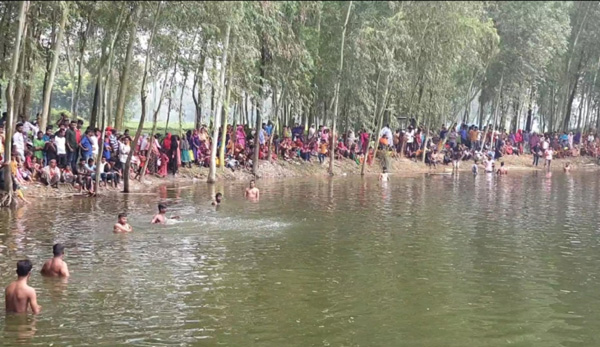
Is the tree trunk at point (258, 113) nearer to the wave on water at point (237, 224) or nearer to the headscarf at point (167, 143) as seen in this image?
the headscarf at point (167, 143)

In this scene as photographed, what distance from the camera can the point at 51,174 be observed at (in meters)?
24.4

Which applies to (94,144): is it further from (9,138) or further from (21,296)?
(21,296)

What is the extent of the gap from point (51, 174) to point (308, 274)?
45.9ft

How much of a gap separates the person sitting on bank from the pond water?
1751 millimetres

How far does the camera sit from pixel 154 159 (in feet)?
103

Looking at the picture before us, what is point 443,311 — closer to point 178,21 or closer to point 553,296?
point 553,296

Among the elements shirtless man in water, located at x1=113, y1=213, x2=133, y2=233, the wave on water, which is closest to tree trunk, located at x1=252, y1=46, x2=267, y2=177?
the wave on water

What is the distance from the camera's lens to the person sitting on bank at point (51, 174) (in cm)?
2419

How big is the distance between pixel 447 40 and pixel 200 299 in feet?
74.7

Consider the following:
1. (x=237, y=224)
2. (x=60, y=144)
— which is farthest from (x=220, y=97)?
(x=237, y=224)

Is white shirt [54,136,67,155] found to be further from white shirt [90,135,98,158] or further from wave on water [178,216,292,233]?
wave on water [178,216,292,233]

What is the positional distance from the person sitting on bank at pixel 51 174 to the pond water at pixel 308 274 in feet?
5.74

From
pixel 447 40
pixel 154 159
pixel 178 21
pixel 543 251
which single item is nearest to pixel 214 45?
pixel 178 21

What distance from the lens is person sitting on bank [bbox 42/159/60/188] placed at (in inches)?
952
